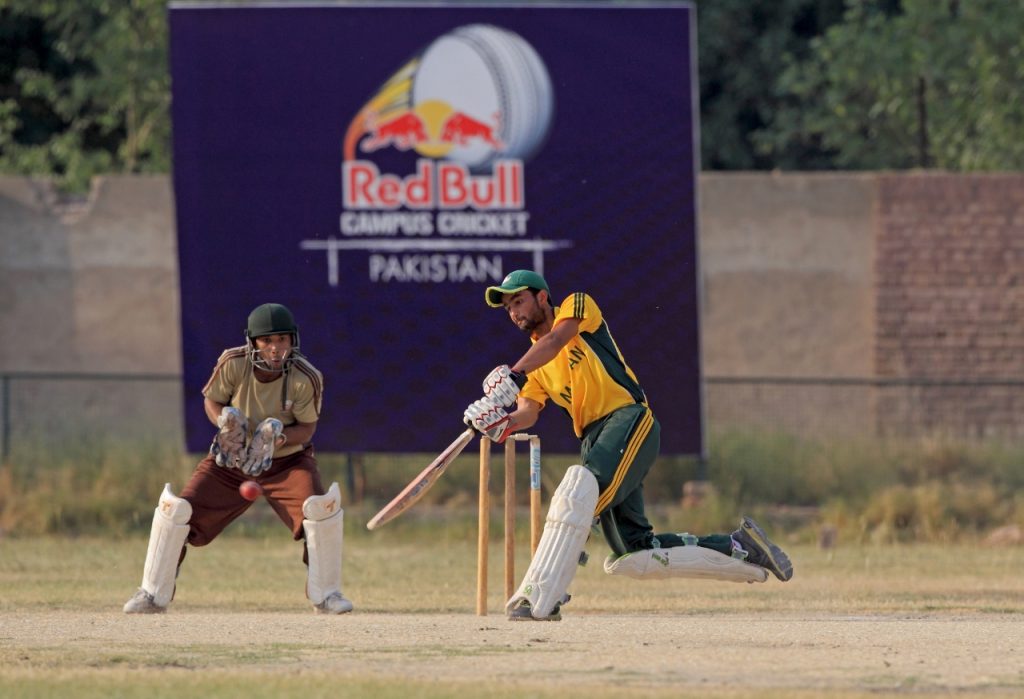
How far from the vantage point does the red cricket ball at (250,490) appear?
39.7 feet

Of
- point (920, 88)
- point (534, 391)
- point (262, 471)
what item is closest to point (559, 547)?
point (534, 391)

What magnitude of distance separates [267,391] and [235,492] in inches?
24.9

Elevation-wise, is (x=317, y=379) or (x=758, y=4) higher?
(x=758, y=4)

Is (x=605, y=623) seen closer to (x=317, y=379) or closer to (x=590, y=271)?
(x=317, y=379)

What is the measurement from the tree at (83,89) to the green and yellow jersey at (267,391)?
14.4 m

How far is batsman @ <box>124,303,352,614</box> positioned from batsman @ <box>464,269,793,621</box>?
148 centimetres

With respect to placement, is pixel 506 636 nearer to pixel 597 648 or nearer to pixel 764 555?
pixel 597 648

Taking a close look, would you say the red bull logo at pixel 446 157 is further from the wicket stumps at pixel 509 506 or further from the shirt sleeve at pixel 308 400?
the wicket stumps at pixel 509 506

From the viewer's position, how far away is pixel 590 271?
18234 mm

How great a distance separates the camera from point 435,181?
18391mm

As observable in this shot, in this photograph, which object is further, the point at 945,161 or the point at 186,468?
the point at 945,161

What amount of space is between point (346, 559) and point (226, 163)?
3713 millimetres

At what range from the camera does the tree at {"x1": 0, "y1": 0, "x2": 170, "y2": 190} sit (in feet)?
87.7

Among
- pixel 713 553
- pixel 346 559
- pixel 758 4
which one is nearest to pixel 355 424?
pixel 346 559
